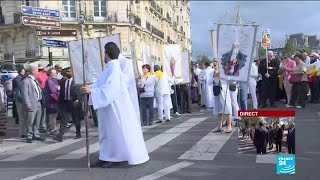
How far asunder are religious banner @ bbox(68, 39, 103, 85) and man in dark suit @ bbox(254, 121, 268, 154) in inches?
251

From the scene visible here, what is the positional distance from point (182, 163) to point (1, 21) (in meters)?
53.0

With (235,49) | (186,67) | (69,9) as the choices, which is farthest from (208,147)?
(69,9)

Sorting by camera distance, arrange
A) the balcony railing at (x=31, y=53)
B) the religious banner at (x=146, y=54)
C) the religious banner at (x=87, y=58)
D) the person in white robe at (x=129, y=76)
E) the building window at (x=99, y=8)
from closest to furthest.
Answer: the person in white robe at (x=129, y=76) → the religious banner at (x=87, y=58) → the religious banner at (x=146, y=54) → the balcony railing at (x=31, y=53) → the building window at (x=99, y=8)

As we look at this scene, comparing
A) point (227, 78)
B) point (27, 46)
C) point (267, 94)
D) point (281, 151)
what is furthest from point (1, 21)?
point (281, 151)

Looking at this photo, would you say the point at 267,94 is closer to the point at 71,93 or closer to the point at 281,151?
the point at 71,93

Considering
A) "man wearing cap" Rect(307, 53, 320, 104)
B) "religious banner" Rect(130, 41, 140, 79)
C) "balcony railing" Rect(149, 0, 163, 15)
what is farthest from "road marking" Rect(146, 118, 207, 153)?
"balcony railing" Rect(149, 0, 163, 15)

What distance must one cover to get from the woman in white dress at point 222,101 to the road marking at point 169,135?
1068 mm

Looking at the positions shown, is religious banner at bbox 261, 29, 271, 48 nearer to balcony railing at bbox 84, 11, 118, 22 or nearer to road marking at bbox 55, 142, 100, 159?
road marking at bbox 55, 142, 100, 159

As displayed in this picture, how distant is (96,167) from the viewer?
816 centimetres

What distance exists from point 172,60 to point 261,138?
387 inches

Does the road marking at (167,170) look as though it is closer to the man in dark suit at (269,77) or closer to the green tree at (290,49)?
the green tree at (290,49)

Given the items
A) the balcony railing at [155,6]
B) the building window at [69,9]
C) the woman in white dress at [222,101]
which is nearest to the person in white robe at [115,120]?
the woman in white dress at [222,101]

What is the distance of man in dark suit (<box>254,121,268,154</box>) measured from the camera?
21.3ft

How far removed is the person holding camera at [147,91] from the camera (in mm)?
14117
